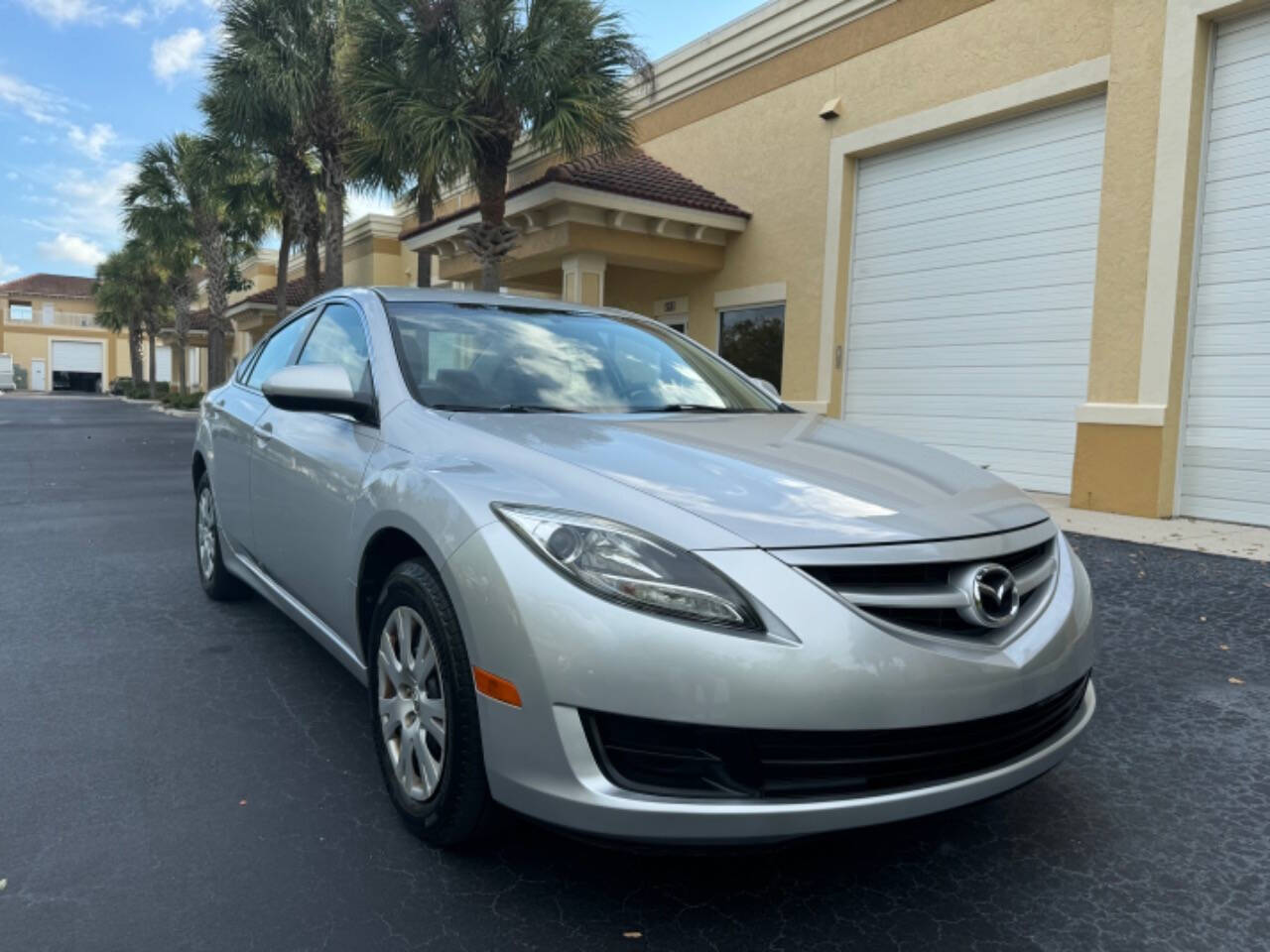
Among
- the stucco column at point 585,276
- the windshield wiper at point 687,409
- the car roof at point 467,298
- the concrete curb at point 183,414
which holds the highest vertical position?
the stucco column at point 585,276

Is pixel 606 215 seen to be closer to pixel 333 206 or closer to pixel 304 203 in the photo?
pixel 333 206

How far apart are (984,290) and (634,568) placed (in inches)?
361

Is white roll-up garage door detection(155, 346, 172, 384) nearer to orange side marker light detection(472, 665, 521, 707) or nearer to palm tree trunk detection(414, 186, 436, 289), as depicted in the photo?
palm tree trunk detection(414, 186, 436, 289)

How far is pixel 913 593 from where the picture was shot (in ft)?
6.34

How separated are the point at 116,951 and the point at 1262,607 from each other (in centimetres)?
523

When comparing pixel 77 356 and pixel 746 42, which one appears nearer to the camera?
pixel 746 42

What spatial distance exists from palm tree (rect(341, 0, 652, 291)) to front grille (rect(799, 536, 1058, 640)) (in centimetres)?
995

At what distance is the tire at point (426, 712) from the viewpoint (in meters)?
2.08

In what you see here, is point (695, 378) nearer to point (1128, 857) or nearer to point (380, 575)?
point (380, 575)

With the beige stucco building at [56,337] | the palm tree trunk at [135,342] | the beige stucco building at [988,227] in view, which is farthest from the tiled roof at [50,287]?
the beige stucco building at [988,227]

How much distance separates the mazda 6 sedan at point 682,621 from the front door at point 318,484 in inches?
1.1

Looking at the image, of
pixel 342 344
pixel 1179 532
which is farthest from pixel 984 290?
pixel 342 344

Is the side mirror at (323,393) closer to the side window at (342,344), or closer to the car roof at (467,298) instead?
the side window at (342,344)

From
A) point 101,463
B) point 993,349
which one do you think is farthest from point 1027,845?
point 101,463
